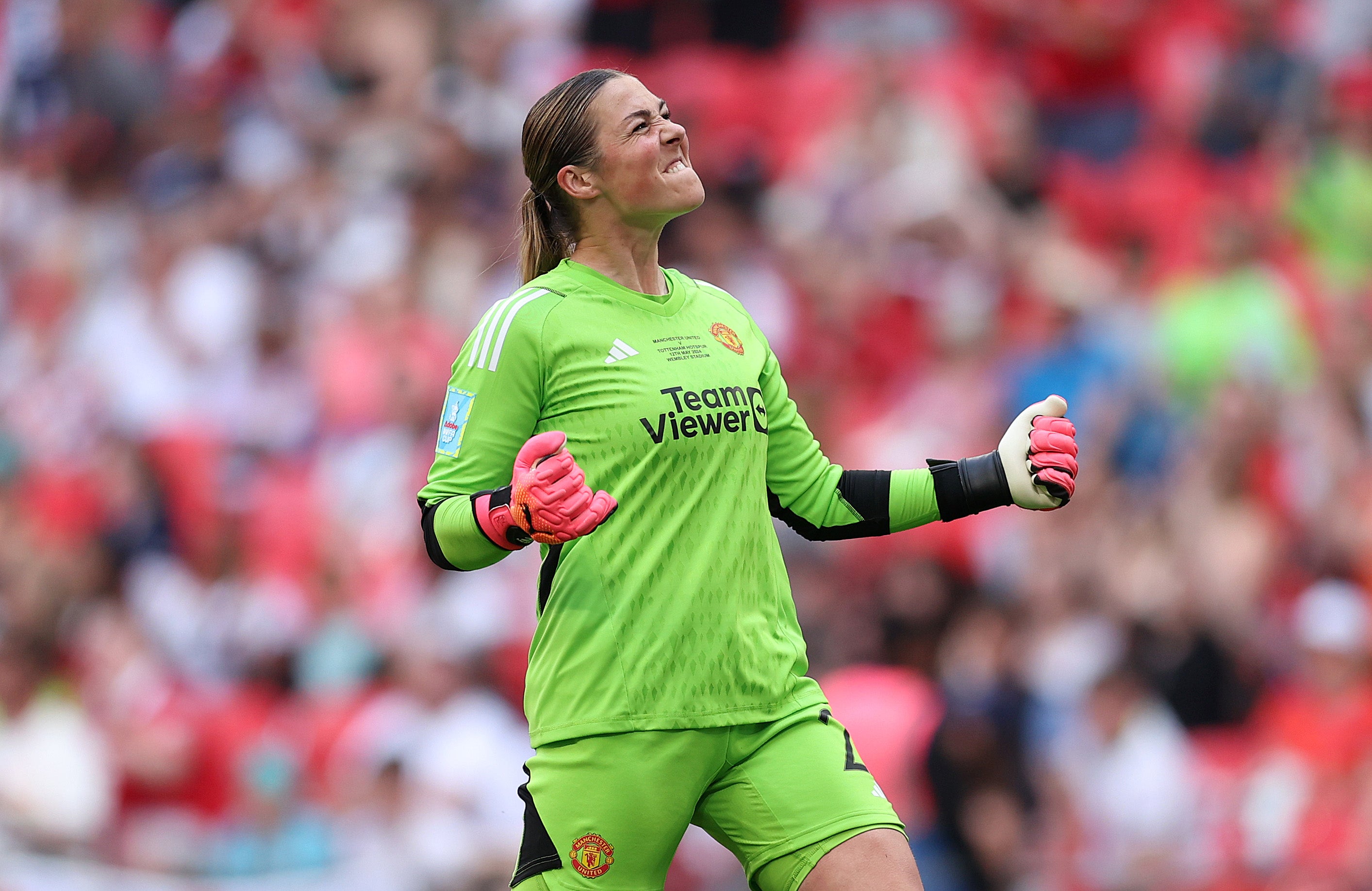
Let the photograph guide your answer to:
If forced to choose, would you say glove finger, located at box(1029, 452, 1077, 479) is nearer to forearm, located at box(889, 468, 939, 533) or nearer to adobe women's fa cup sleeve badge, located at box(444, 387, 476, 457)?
forearm, located at box(889, 468, 939, 533)

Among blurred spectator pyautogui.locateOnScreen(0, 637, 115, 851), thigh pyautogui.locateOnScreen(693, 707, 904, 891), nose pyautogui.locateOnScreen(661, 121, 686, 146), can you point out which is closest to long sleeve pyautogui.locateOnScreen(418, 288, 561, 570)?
nose pyautogui.locateOnScreen(661, 121, 686, 146)

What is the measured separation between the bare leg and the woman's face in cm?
142

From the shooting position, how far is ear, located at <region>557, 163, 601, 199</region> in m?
3.97

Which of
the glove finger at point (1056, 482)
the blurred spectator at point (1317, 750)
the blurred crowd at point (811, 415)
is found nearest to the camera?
the glove finger at point (1056, 482)

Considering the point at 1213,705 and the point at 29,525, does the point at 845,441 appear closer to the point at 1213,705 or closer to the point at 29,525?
the point at 1213,705

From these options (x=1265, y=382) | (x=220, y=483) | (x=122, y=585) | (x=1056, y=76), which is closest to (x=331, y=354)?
(x=220, y=483)

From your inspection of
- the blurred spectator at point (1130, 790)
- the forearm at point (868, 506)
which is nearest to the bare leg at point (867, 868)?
the forearm at point (868, 506)

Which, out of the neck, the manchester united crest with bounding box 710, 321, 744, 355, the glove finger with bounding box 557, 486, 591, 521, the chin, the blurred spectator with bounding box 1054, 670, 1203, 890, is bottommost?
the blurred spectator with bounding box 1054, 670, 1203, 890

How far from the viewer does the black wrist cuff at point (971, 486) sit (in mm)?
4047

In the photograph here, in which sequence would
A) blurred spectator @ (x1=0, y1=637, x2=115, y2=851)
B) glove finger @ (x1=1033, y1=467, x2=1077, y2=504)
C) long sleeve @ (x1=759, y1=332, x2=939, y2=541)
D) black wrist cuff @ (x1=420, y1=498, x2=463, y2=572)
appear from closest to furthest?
black wrist cuff @ (x1=420, y1=498, x2=463, y2=572) → glove finger @ (x1=1033, y1=467, x2=1077, y2=504) → long sleeve @ (x1=759, y1=332, x2=939, y2=541) → blurred spectator @ (x1=0, y1=637, x2=115, y2=851)

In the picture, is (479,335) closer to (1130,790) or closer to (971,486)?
(971,486)

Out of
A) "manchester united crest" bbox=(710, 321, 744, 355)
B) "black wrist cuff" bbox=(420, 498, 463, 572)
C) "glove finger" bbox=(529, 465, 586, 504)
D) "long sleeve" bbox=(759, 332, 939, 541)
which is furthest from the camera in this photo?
"long sleeve" bbox=(759, 332, 939, 541)

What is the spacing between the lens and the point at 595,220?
4.01 m

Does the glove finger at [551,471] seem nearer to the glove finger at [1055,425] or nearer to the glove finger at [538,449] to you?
the glove finger at [538,449]
